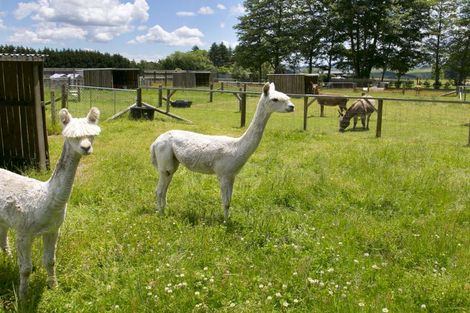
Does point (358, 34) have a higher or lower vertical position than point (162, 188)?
higher

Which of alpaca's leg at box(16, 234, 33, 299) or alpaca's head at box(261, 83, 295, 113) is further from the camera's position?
alpaca's head at box(261, 83, 295, 113)

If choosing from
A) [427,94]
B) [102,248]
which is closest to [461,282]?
[102,248]

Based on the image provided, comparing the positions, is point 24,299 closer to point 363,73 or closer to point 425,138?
point 425,138

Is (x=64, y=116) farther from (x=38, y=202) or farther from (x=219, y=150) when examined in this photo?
(x=219, y=150)

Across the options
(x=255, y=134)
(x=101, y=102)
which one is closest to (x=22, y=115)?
(x=255, y=134)

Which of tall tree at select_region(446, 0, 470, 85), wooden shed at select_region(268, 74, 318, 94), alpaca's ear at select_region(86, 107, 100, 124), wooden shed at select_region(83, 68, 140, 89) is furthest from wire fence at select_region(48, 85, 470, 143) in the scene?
tall tree at select_region(446, 0, 470, 85)

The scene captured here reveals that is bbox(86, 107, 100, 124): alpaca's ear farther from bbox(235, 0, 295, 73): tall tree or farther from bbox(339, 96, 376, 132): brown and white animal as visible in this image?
bbox(235, 0, 295, 73): tall tree

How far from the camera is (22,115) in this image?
7.51 meters

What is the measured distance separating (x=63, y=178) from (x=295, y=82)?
28675 mm

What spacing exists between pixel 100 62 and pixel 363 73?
3338cm

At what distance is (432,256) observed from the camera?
4516 mm

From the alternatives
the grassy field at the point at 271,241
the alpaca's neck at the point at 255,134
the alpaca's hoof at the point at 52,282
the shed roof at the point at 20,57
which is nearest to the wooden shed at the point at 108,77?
the grassy field at the point at 271,241

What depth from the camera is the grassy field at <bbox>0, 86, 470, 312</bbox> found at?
366 cm

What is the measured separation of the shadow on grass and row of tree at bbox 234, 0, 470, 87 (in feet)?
164
